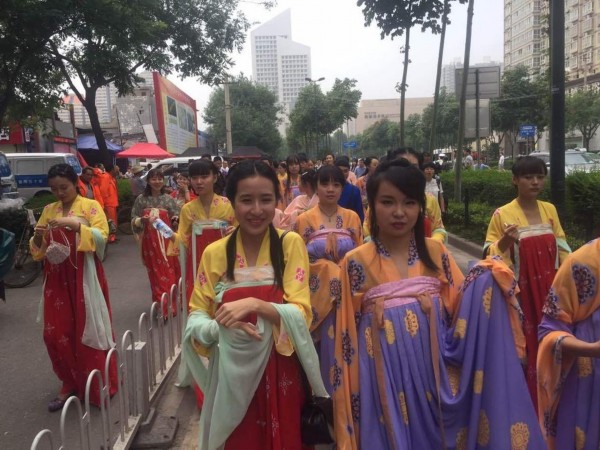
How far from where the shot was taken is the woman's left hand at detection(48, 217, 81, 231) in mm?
3822

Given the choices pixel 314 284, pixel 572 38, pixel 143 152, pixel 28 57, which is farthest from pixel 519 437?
pixel 572 38

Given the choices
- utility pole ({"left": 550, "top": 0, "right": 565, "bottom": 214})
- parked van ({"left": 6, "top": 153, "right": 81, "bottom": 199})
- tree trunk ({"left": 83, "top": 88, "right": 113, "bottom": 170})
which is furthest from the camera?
parked van ({"left": 6, "top": 153, "right": 81, "bottom": 199})

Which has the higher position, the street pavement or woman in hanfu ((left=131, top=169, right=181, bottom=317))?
woman in hanfu ((left=131, top=169, right=181, bottom=317))

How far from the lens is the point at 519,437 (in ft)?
6.76

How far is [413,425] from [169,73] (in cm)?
1524

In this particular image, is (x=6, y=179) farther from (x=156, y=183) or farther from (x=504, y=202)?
(x=504, y=202)

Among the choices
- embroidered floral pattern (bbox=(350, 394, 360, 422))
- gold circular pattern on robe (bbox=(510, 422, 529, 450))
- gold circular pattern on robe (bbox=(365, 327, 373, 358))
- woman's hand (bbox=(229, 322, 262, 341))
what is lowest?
gold circular pattern on robe (bbox=(510, 422, 529, 450))

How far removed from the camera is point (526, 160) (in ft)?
12.9

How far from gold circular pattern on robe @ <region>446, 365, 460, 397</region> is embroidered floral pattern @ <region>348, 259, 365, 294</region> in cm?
47

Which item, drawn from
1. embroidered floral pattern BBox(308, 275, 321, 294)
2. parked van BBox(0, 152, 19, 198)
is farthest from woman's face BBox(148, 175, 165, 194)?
parked van BBox(0, 152, 19, 198)

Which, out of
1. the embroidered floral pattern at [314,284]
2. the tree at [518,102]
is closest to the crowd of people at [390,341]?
→ the embroidered floral pattern at [314,284]

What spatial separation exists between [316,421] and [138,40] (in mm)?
10241

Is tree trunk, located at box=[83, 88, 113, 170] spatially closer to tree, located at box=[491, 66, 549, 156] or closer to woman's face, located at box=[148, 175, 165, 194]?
woman's face, located at box=[148, 175, 165, 194]

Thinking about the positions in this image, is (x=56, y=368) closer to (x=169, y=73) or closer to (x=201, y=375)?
(x=201, y=375)
